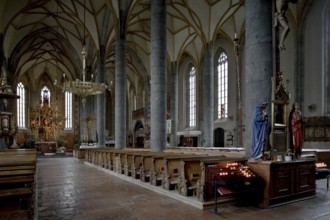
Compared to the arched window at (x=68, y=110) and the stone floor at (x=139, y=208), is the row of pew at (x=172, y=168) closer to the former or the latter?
the stone floor at (x=139, y=208)

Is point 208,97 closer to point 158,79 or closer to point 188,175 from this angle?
point 158,79

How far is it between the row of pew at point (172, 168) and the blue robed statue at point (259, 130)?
0.47 m

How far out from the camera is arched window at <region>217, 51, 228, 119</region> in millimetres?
23781

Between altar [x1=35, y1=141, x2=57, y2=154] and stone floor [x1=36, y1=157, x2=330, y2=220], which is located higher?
stone floor [x1=36, y1=157, x2=330, y2=220]

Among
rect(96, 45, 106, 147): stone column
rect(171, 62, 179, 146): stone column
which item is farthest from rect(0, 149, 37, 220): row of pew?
rect(171, 62, 179, 146): stone column

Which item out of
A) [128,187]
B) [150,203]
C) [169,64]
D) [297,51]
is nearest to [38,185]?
[128,187]

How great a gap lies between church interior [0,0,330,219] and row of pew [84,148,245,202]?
36 mm

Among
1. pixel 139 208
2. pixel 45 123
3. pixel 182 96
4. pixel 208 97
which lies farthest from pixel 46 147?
pixel 139 208

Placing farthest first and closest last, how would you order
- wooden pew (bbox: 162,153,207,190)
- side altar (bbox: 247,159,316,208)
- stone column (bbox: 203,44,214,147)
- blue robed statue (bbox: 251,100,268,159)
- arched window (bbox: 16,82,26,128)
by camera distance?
arched window (bbox: 16,82,26,128) < stone column (bbox: 203,44,214,147) < wooden pew (bbox: 162,153,207,190) < blue robed statue (bbox: 251,100,268,159) < side altar (bbox: 247,159,316,208)

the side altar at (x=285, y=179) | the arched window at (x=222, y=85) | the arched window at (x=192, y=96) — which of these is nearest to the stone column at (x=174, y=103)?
the arched window at (x=192, y=96)

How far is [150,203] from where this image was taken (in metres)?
6.26

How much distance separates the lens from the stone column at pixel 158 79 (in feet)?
40.3

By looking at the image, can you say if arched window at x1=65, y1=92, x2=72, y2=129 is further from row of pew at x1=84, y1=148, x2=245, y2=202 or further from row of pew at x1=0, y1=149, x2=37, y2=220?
row of pew at x1=0, y1=149, x2=37, y2=220

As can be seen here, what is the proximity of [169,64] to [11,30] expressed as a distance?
1426 centimetres
